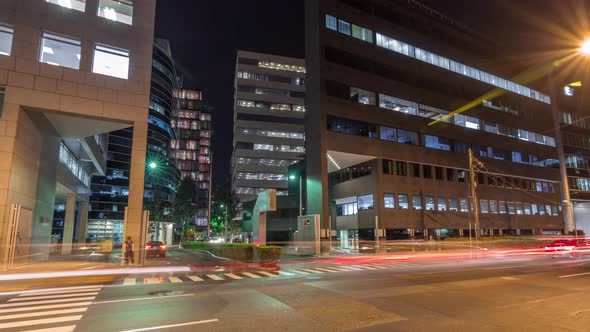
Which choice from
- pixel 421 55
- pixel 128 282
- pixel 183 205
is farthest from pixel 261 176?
pixel 128 282

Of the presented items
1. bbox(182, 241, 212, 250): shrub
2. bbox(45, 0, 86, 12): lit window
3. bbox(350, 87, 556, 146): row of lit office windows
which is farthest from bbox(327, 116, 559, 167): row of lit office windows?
bbox(45, 0, 86, 12): lit window

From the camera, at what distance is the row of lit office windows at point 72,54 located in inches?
823

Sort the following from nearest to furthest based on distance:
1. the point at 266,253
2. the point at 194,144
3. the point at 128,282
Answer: the point at 128,282 < the point at 266,253 < the point at 194,144

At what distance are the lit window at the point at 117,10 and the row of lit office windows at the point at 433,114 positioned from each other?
23.2 m

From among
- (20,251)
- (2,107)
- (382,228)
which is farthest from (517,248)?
(2,107)

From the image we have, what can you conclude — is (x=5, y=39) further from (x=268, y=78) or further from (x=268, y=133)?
(x=268, y=78)

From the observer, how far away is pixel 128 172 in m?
88.1

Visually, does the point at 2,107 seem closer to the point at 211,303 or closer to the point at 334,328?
the point at 211,303

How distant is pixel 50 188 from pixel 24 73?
10.4 metres

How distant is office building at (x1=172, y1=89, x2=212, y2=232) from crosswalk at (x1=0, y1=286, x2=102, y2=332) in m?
132

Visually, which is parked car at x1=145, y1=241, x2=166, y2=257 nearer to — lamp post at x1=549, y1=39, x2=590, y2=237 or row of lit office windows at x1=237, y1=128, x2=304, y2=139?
lamp post at x1=549, y1=39, x2=590, y2=237

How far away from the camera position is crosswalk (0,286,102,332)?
7796 millimetres

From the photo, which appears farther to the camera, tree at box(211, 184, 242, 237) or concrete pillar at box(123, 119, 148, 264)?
tree at box(211, 184, 242, 237)

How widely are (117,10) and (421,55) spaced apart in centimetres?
3573
